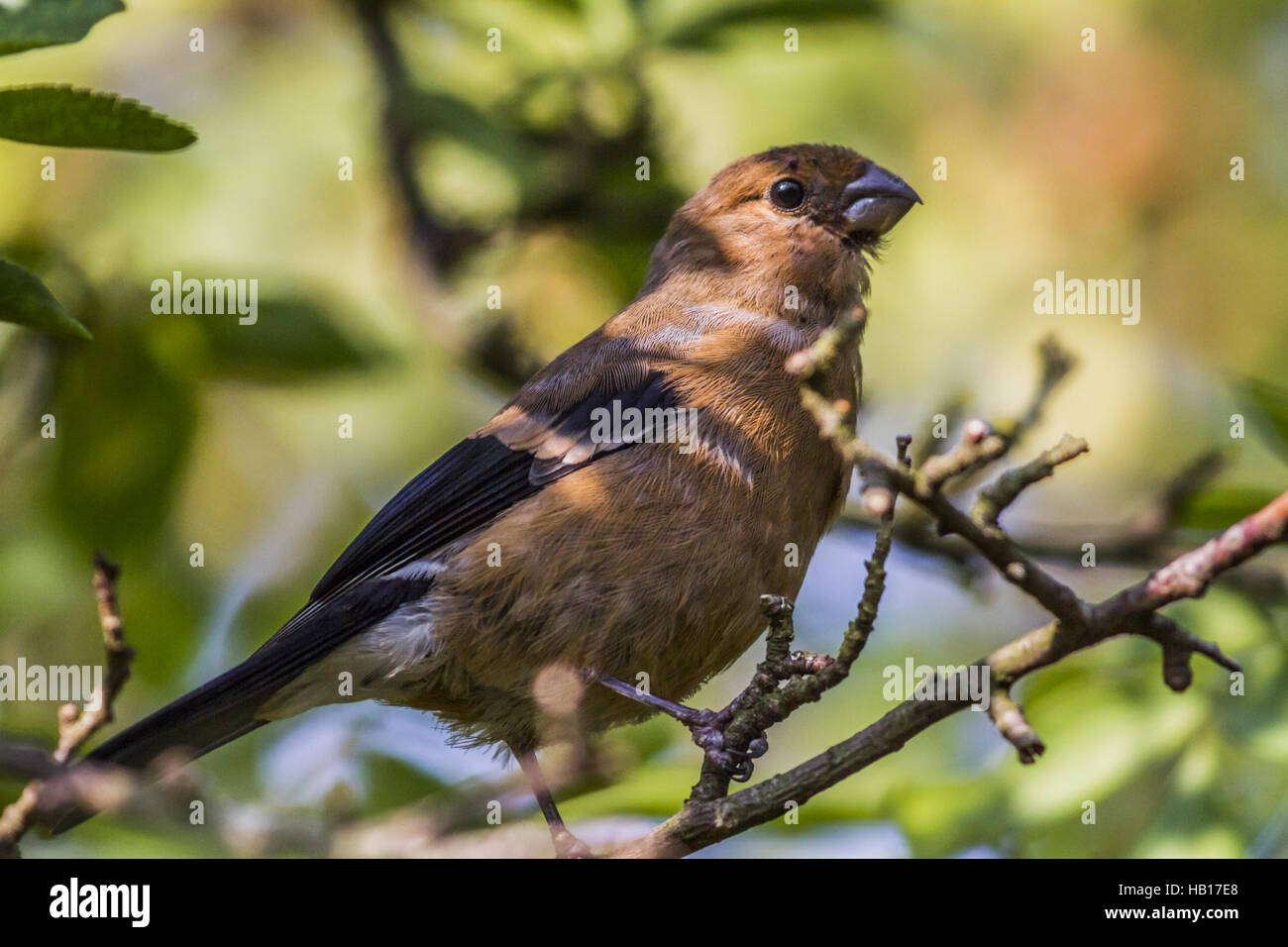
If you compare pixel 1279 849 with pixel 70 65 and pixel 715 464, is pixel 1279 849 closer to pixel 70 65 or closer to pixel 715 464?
pixel 715 464

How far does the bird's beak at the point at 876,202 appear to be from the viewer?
493 cm

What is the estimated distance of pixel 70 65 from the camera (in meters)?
6.79

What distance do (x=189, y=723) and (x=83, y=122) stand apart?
2005 mm

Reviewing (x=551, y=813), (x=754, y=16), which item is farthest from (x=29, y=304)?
(x=754, y=16)

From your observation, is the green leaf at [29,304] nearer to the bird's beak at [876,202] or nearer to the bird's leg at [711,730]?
the bird's leg at [711,730]

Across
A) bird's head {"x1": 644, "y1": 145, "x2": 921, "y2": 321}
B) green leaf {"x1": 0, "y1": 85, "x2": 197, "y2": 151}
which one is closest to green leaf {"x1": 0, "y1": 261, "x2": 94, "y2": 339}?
green leaf {"x1": 0, "y1": 85, "x2": 197, "y2": 151}

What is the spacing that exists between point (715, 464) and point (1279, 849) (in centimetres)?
182

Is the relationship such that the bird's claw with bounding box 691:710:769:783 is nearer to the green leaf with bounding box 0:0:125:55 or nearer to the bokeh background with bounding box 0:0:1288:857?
the bokeh background with bounding box 0:0:1288:857

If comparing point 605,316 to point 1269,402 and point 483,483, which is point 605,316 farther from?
point 1269,402

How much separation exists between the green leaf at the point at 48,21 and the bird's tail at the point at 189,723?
77.8 inches

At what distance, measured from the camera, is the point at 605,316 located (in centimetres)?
600

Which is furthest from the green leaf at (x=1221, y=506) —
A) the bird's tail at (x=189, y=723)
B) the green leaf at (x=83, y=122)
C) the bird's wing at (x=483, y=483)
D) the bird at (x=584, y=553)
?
the green leaf at (x=83, y=122)

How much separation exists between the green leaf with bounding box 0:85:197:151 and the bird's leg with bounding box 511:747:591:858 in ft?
6.32
